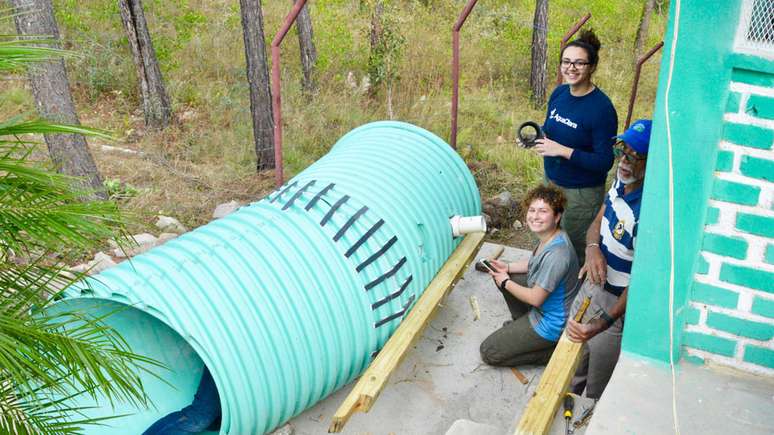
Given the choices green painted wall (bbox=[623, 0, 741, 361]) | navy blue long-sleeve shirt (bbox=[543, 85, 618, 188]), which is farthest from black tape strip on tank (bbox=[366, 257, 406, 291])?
green painted wall (bbox=[623, 0, 741, 361])

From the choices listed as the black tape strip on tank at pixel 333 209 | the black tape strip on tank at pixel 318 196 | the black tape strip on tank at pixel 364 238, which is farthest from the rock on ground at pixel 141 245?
the black tape strip on tank at pixel 364 238

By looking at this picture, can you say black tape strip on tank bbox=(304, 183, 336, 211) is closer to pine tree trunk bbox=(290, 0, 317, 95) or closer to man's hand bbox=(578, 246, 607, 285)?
man's hand bbox=(578, 246, 607, 285)

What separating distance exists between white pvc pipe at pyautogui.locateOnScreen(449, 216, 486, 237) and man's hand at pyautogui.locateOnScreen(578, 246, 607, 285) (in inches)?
43.1

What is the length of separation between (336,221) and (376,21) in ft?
21.7

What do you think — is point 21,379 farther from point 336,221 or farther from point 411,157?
point 411,157

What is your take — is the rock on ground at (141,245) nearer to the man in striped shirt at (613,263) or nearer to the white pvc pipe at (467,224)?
the white pvc pipe at (467,224)

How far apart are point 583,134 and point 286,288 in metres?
2.27

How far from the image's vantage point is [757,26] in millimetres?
2547

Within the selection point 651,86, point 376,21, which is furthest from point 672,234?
point 651,86

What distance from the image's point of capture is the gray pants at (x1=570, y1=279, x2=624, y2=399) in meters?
4.21

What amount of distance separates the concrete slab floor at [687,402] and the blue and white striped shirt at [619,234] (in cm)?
120

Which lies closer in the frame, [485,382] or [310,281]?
[310,281]

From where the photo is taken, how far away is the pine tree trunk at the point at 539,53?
420 inches

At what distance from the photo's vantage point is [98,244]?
8.29ft
